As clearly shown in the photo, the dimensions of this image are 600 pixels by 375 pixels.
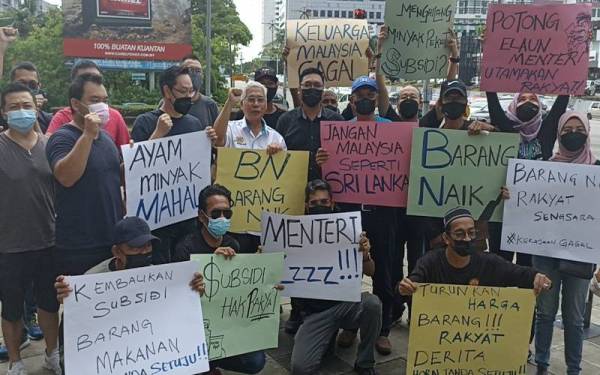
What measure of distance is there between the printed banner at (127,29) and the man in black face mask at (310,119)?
98.5ft

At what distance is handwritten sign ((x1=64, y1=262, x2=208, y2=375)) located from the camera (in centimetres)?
312

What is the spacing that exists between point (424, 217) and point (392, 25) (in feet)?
5.12

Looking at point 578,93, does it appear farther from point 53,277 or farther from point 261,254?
point 53,277

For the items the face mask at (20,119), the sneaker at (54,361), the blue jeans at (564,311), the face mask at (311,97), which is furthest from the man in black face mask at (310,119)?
the sneaker at (54,361)

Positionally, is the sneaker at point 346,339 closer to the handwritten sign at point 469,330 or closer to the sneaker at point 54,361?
the handwritten sign at point 469,330

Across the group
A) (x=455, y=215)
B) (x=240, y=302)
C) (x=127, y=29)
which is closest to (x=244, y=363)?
(x=240, y=302)

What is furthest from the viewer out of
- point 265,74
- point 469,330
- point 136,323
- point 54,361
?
point 265,74

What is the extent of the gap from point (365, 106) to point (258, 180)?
0.99 m

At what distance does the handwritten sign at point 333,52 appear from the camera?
5410 millimetres

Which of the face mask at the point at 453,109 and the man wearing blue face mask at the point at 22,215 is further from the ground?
the face mask at the point at 453,109

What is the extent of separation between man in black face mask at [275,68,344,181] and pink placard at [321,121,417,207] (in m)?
0.15

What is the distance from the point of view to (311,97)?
4629mm

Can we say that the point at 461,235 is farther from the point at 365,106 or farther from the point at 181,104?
the point at 181,104

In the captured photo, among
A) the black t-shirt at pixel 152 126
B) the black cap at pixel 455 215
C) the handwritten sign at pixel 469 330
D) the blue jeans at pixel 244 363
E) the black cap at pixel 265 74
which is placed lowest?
the blue jeans at pixel 244 363
